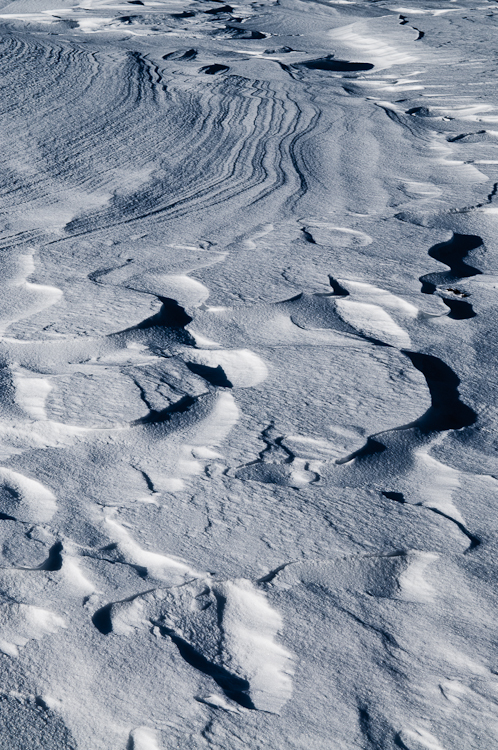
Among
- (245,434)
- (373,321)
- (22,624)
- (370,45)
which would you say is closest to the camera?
(22,624)

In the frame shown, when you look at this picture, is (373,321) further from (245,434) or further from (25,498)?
(25,498)

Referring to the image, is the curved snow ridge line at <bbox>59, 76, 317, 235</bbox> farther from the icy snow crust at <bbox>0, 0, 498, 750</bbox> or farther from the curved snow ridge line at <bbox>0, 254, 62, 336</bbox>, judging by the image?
the curved snow ridge line at <bbox>0, 254, 62, 336</bbox>

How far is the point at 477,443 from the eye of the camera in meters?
1.12

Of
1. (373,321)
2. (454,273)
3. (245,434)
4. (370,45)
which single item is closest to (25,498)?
(245,434)

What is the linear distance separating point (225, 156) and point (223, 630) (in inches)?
66.4

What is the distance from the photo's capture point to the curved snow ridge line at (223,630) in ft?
2.50

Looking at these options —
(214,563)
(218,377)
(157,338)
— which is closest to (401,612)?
(214,563)

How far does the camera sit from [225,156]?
226 cm

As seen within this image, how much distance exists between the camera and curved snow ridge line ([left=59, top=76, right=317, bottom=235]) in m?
1.92

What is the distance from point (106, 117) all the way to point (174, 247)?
100 cm

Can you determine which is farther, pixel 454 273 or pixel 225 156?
pixel 225 156

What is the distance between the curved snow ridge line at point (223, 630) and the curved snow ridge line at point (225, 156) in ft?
3.64

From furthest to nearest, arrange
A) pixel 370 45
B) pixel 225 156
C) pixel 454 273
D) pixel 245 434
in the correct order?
pixel 370 45 < pixel 225 156 < pixel 454 273 < pixel 245 434

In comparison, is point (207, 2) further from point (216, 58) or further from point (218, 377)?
point (218, 377)
